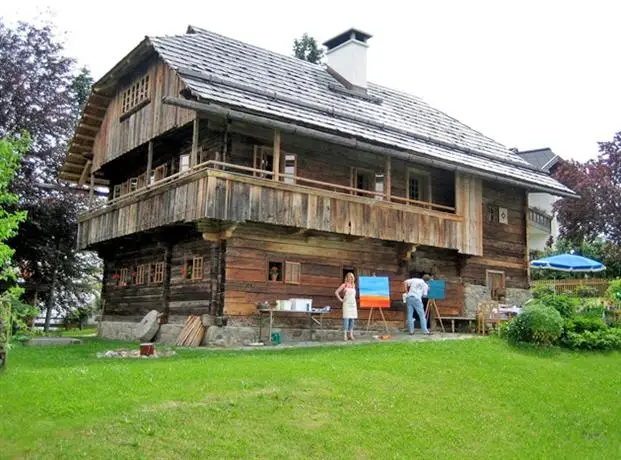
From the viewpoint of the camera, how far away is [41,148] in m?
28.9

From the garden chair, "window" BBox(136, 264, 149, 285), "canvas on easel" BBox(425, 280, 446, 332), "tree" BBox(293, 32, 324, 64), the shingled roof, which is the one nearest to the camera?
the shingled roof

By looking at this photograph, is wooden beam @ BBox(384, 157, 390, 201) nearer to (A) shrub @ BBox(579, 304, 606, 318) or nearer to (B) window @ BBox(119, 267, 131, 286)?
(A) shrub @ BBox(579, 304, 606, 318)

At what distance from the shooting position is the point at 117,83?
23.1m

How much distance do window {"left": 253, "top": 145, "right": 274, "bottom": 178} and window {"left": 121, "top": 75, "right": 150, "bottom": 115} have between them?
13.7ft

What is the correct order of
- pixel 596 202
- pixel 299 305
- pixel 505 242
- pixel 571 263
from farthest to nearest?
pixel 596 202 < pixel 571 263 < pixel 505 242 < pixel 299 305

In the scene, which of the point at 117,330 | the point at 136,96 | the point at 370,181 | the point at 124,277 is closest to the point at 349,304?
the point at 370,181

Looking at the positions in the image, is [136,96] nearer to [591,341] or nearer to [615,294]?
[591,341]

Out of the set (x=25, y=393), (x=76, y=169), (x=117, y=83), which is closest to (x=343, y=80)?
(x=117, y=83)

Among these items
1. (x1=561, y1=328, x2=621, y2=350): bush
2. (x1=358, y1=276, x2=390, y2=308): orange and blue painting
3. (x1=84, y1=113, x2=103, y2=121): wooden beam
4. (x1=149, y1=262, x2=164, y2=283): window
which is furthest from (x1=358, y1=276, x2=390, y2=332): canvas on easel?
(x1=84, y1=113, x2=103, y2=121): wooden beam

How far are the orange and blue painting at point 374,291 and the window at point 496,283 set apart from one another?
621cm

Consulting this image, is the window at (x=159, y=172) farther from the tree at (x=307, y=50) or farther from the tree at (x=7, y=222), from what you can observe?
the tree at (x=307, y=50)

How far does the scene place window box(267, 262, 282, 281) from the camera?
1877cm

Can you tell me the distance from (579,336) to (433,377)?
6.08 meters

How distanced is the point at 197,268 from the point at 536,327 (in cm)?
911
